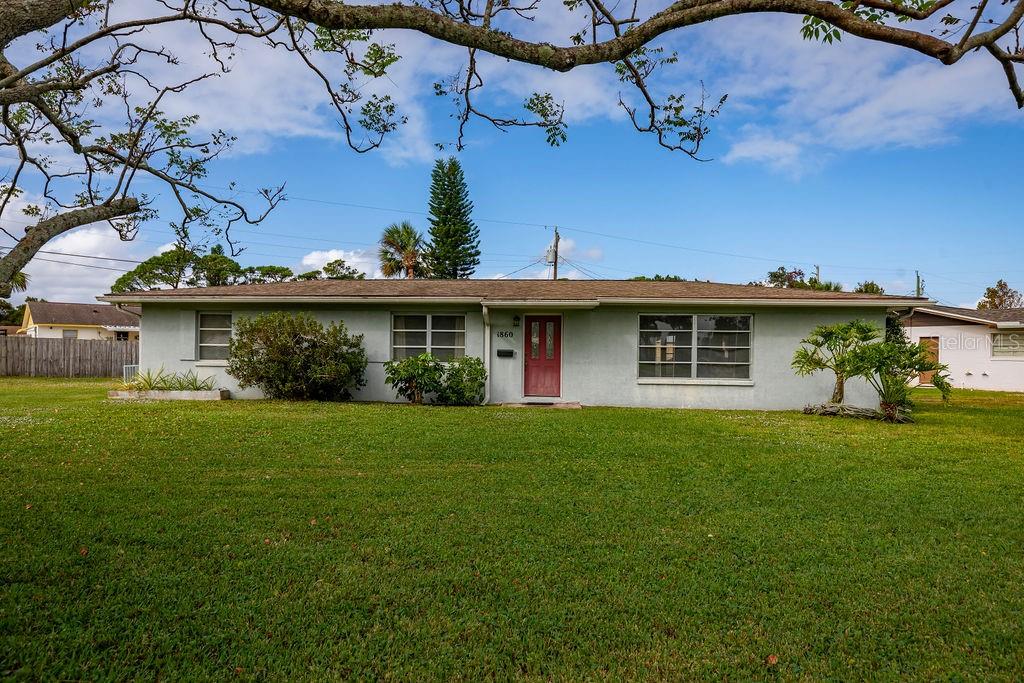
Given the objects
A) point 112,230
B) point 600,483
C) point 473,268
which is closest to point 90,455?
point 112,230

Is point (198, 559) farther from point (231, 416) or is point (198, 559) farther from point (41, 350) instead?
point (41, 350)

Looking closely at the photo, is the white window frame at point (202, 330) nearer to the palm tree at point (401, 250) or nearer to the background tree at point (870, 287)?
the palm tree at point (401, 250)

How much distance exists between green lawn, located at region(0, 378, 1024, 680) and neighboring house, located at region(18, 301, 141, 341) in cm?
4381

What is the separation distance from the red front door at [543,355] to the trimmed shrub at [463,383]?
1.23 metres

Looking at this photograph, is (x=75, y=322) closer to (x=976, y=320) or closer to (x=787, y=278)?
(x=787, y=278)

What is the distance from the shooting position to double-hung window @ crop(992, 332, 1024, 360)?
20781 mm

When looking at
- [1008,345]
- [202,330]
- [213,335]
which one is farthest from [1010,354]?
Result: [202,330]

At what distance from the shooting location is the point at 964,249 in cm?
1648

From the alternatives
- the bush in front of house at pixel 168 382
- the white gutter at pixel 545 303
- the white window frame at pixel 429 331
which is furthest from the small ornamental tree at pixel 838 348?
the bush in front of house at pixel 168 382

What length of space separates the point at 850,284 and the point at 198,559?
3513 cm

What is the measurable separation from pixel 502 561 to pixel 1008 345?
25573 mm

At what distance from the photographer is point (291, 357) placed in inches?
472

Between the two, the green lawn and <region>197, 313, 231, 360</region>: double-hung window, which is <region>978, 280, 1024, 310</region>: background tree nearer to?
the green lawn

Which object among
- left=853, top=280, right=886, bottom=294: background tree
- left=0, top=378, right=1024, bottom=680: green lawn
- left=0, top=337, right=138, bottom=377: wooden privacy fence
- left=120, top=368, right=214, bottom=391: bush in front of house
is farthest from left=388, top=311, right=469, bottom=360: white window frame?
left=853, top=280, right=886, bottom=294: background tree
